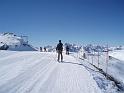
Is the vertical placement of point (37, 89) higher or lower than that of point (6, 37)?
lower

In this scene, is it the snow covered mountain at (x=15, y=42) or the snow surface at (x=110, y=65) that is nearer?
the snow surface at (x=110, y=65)

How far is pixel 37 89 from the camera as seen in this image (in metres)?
10.3

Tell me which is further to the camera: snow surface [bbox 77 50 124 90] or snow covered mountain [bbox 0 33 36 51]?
snow covered mountain [bbox 0 33 36 51]

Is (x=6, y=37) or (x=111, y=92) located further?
(x=6, y=37)

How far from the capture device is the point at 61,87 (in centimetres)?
1098

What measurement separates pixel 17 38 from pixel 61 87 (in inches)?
4139

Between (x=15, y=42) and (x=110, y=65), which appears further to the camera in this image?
(x=15, y=42)

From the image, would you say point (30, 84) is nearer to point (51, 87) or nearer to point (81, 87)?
point (51, 87)

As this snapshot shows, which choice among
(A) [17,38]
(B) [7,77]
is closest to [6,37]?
(A) [17,38]

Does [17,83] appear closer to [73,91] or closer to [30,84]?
[30,84]

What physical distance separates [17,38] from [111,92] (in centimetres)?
10487

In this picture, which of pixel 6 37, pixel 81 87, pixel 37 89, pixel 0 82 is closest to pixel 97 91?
pixel 81 87

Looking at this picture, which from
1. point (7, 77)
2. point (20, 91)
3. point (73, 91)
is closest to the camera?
point (20, 91)

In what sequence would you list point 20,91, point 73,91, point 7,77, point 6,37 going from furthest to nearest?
point 6,37 < point 7,77 < point 73,91 < point 20,91
